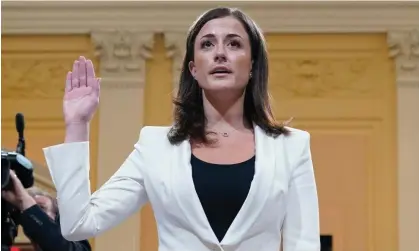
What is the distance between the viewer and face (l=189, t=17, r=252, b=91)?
4.65 feet

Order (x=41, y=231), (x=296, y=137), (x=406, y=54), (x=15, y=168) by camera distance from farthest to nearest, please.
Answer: (x=406, y=54) → (x=41, y=231) → (x=15, y=168) → (x=296, y=137)

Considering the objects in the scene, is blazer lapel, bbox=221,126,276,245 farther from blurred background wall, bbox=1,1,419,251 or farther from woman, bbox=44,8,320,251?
blurred background wall, bbox=1,1,419,251

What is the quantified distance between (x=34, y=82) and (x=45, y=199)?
8.26 feet

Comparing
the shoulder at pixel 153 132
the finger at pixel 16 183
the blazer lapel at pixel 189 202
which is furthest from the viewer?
the finger at pixel 16 183

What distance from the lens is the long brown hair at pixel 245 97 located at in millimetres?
1443

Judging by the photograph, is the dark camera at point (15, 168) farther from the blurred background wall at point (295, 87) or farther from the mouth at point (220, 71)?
the blurred background wall at point (295, 87)

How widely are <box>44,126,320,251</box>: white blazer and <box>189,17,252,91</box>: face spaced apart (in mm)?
101

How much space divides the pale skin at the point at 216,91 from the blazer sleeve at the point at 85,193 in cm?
3

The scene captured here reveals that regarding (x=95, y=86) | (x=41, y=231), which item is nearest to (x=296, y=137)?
(x=95, y=86)

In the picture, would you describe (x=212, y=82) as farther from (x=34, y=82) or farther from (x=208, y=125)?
(x=34, y=82)

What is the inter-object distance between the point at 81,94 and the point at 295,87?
346cm

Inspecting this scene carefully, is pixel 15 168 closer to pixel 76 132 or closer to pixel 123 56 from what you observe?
pixel 76 132

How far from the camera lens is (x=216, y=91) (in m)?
1.43

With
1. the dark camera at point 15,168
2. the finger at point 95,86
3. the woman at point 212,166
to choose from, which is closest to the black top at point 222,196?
the woman at point 212,166
